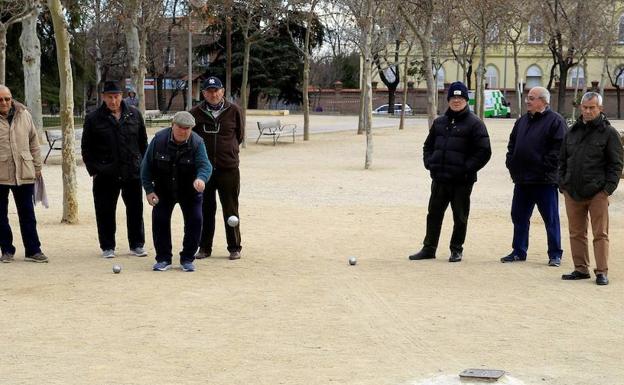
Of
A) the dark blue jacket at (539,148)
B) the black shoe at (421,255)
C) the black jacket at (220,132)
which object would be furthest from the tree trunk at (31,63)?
the dark blue jacket at (539,148)

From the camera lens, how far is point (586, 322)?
816cm

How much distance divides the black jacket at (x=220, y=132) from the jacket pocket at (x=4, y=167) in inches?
77.7

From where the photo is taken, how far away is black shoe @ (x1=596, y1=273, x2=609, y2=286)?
32.4 ft

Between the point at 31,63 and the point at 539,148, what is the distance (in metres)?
22.3

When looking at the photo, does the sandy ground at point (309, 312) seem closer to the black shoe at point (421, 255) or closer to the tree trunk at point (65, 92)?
the black shoe at point (421, 255)

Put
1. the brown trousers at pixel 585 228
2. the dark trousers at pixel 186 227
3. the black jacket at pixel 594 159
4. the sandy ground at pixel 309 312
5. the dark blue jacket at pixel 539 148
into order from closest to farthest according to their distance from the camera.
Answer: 1. the sandy ground at pixel 309 312
2. the black jacket at pixel 594 159
3. the brown trousers at pixel 585 228
4. the dark trousers at pixel 186 227
5. the dark blue jacket at pixel 539 148

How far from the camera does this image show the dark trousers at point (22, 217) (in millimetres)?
10742

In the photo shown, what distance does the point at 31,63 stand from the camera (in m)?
30.3

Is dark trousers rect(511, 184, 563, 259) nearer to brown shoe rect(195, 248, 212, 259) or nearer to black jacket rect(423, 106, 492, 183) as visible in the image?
black jacket rect(423, 106, 492, 183)

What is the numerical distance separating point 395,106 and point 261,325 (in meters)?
74.4

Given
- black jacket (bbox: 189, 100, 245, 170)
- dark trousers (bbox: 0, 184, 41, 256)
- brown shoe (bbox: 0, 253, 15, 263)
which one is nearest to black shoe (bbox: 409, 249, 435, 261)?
black jacket (bbox: 189, 100, 245, 170)

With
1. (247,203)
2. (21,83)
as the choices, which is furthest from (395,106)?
(247,203)

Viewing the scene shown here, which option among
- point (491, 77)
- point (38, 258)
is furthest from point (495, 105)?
point (38, 258)

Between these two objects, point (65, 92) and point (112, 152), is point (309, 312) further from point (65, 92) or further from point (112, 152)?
point (65, 92)
